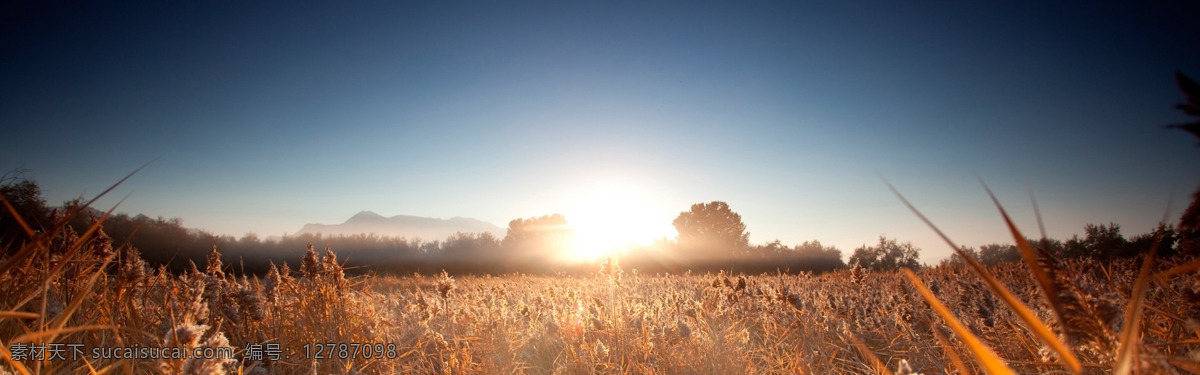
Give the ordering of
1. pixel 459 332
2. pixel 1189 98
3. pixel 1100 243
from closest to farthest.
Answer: pixel 1189 98 < pixel 459 332 < pixel 1100 243

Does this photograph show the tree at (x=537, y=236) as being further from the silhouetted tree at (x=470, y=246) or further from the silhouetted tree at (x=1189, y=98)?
the silhouetted tree at (x=1189, y=98)

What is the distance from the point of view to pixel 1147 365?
84 cm

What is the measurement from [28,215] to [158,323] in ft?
22.4

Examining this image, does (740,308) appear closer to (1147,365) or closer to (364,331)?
(364,331)

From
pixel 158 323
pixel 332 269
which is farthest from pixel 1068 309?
pixel 158 323

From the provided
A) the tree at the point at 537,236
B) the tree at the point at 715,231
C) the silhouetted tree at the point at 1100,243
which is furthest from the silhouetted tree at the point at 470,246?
the silhouetted tree at the point at 1100,243

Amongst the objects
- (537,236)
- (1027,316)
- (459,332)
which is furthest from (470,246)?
(1027,316)

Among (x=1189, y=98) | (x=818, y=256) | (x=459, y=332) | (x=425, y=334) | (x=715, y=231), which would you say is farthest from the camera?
(x=715, y=231)

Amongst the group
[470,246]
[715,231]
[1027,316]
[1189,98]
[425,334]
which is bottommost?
[425,334]

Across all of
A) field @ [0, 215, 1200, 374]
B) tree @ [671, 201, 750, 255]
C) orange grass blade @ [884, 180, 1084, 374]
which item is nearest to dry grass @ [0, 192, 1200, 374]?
field @ [0, 215, 1200, 374]

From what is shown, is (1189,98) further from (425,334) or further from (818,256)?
(818,256)

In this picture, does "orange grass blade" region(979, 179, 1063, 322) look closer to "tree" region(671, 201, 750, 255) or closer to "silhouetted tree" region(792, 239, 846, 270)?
"silhouetted tree" region(792, 239, 846, 270)

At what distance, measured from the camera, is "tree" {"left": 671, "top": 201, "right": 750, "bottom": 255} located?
48650 millimetres

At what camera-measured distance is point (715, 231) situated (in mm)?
49219
